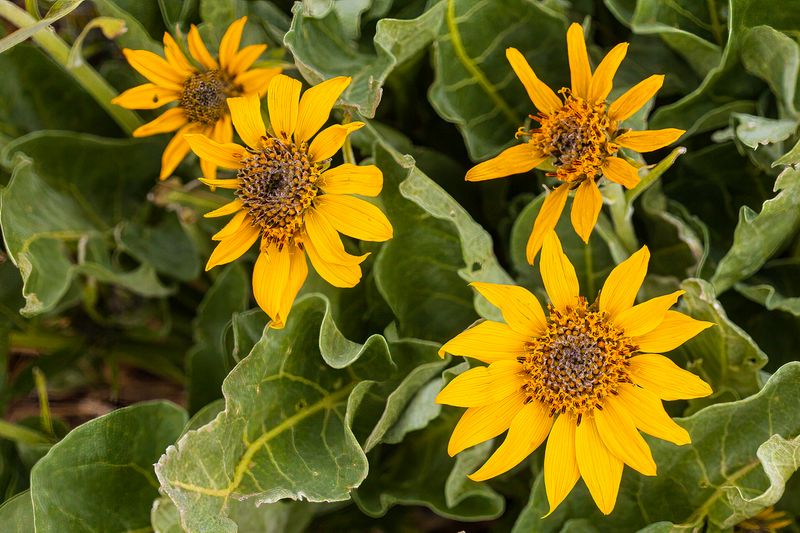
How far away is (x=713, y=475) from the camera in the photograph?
109cm

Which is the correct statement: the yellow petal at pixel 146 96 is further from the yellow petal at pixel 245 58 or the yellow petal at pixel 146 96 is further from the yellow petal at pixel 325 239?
the yellow petal at pixel 325 239

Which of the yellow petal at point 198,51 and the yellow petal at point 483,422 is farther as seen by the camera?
the yellow petal at point 198,51

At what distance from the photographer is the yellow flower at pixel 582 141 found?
94 centimetres

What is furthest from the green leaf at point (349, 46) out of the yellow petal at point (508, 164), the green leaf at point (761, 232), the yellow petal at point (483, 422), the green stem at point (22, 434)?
the green stem at point (22, 434)

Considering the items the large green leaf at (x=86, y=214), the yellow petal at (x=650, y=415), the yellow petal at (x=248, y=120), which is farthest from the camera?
the large green leaf at (x=86, y=214)

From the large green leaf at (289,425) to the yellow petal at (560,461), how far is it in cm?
21

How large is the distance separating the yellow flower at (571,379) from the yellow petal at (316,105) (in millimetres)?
250

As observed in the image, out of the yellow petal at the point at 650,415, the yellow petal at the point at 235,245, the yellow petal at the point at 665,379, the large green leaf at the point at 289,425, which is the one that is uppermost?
the yellow petal at the point at 235,245

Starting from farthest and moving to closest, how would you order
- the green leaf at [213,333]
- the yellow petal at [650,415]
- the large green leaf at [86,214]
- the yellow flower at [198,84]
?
1. the green leaf at [213,333]
2. the large green leaf at [86,214]
3. the yellow flower at [198,84]
4. the yellow petal at [650,415]

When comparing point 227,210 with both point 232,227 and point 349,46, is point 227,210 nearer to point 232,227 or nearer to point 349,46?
point 232,227

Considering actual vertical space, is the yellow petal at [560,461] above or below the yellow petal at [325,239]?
below

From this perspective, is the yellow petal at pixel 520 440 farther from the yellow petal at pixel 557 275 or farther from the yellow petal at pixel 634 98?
the yellow petal at pixel 634 98

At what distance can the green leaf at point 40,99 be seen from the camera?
1.34 metres

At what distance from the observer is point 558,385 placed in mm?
945
